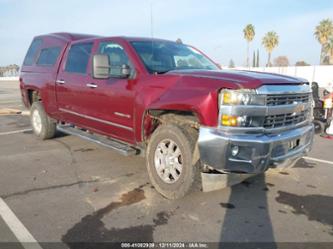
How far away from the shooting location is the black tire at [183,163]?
152 inches

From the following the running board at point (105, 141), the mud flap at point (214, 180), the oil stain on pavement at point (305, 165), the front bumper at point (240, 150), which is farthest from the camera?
the oil stain on pavement at point (305, 165)

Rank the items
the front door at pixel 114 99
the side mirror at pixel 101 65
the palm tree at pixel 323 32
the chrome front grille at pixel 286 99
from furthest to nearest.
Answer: the palm tree at pixel 323 32 → the front door at pixel 114 99 → the side mirror at pixel 101 65 → the chrome front grille at pixel 286 99

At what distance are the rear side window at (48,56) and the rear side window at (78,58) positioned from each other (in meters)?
0.63

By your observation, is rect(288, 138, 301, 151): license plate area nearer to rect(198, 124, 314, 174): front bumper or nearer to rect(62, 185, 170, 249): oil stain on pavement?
rect(198, 124, 314, 174): front bumper

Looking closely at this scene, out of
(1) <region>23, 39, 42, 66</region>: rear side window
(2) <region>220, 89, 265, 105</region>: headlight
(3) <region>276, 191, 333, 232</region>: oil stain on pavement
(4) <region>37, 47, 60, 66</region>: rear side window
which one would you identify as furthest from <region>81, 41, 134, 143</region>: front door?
(1) <region>23, 39, 42, 66</region>: rear side window

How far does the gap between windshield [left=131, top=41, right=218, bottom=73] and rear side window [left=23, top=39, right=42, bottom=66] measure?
3459mm

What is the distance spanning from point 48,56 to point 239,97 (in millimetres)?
4861

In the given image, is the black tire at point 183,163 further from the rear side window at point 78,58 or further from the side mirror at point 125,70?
the rear side window at point 78,58

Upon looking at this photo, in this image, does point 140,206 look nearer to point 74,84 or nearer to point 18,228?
point 18,228

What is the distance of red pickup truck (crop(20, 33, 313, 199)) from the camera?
11.6 feet

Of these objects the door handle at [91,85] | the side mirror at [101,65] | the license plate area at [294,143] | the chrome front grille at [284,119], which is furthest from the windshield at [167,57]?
the license plate area at [294,143]

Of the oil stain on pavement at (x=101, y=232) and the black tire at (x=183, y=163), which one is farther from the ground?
the black tire at (x=183, y=163)

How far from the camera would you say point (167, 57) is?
16.5ft

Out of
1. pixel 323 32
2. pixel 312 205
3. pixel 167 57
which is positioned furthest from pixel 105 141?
pixel 323 32
